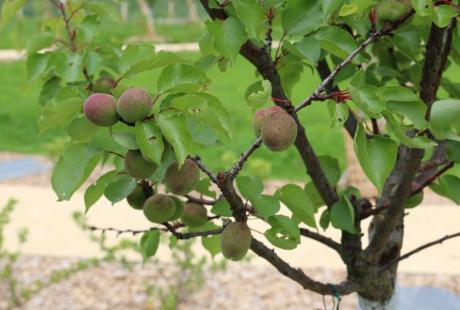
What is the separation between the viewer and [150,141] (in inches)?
33.6

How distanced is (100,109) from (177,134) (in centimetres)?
12

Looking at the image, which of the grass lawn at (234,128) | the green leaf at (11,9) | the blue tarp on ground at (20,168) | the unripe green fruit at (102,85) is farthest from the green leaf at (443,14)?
the blue tarp on ground at (20,168)

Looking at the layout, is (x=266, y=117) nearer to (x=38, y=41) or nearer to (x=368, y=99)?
(x=368, y=99)

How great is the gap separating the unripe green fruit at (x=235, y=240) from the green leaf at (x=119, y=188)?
174mm

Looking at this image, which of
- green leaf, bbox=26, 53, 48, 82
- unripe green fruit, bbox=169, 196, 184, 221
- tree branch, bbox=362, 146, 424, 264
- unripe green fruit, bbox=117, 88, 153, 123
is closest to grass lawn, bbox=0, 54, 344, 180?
tree branch, bbox=362, 146, 424, 264

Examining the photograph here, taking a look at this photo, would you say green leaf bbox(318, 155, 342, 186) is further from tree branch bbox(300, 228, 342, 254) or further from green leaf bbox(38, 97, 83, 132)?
green leaf bbox(38, 97, 83, 132)

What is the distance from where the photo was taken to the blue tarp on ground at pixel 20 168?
5648 mm

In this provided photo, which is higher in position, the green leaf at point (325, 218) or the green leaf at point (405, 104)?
the green leaf at point (405, 104)

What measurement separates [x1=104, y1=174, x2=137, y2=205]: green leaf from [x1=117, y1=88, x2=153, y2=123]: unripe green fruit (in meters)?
0.24

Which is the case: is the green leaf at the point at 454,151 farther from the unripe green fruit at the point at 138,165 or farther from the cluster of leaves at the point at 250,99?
the unripe green fruit at the point at 138,165

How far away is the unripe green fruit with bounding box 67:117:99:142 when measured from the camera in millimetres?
1043

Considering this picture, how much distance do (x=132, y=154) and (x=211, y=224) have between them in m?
0.56

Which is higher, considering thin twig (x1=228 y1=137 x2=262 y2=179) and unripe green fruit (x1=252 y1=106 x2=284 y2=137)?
unripe green fruit (x1=252 y1=106 x2=284 y2=137)

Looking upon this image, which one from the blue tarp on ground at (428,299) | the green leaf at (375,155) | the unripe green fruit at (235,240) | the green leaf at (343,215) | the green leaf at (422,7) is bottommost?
the blue tarp on ground at (428,299)
